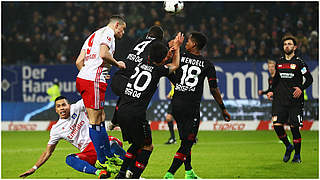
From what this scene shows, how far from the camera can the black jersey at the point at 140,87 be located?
24.4ft

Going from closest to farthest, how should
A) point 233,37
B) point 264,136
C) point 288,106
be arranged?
1. point 288,106
2. point 264,136
3. point 233,37

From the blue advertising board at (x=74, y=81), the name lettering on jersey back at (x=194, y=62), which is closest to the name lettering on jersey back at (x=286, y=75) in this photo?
the name lettering on jersey back at (x=194, y=62)

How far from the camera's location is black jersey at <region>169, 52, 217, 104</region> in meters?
8.41

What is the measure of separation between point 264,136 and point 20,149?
6701mm

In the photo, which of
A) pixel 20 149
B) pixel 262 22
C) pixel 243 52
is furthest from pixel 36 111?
pixel 262 22

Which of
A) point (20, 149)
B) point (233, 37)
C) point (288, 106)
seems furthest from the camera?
point (233, 37)

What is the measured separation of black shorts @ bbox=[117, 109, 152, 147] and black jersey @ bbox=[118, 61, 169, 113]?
8 centimetres

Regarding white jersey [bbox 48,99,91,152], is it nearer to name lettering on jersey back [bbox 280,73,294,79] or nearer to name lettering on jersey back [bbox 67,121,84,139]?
name lettering on jersey back [bbox 67,121,84,139]

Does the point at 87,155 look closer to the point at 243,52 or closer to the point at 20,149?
the point at 20,149

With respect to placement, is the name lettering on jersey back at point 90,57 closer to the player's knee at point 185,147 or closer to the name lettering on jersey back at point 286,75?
the player's knee at point 185,147

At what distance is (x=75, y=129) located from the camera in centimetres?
864

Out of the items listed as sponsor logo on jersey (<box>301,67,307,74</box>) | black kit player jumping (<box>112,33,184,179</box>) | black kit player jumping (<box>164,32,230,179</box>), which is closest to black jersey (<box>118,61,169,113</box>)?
black kit player jumping (<box>112,33,184,179</box>)

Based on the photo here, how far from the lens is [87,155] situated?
8.52 metres

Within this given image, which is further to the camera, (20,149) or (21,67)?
(21,67)
